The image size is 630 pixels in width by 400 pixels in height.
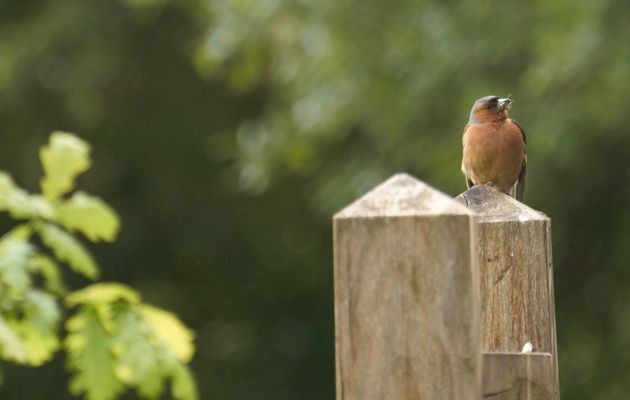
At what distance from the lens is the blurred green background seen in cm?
742

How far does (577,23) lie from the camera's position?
6652 mm

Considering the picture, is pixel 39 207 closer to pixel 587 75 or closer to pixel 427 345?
pixel 427 345

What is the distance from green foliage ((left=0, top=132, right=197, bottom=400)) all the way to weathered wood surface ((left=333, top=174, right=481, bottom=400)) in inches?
36.0

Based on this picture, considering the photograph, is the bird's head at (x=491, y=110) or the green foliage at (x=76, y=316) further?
the bird's head at (x=491, y=110)

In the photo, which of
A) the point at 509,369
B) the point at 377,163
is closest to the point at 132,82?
the point at 377,163

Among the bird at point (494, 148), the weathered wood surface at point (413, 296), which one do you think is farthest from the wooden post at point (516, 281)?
the bird at point (494, 148)

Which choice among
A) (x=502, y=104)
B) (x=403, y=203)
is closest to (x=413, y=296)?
(x=403, y=203)

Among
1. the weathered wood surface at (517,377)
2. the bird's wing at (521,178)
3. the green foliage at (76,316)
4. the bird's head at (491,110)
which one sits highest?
the bird's head at (491,110)

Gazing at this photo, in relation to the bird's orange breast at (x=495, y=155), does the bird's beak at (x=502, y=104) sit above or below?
above

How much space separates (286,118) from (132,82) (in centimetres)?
362

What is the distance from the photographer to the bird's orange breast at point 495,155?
14.4 feet

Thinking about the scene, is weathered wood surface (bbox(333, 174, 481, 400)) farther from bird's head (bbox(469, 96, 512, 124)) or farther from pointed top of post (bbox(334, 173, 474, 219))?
bird's head (bbox(469, 96, 512, 124))

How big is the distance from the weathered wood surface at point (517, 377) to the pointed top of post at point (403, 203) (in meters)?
0.26

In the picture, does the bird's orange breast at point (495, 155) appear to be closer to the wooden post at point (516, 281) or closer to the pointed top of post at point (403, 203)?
the wooden post at point (516, 281)
